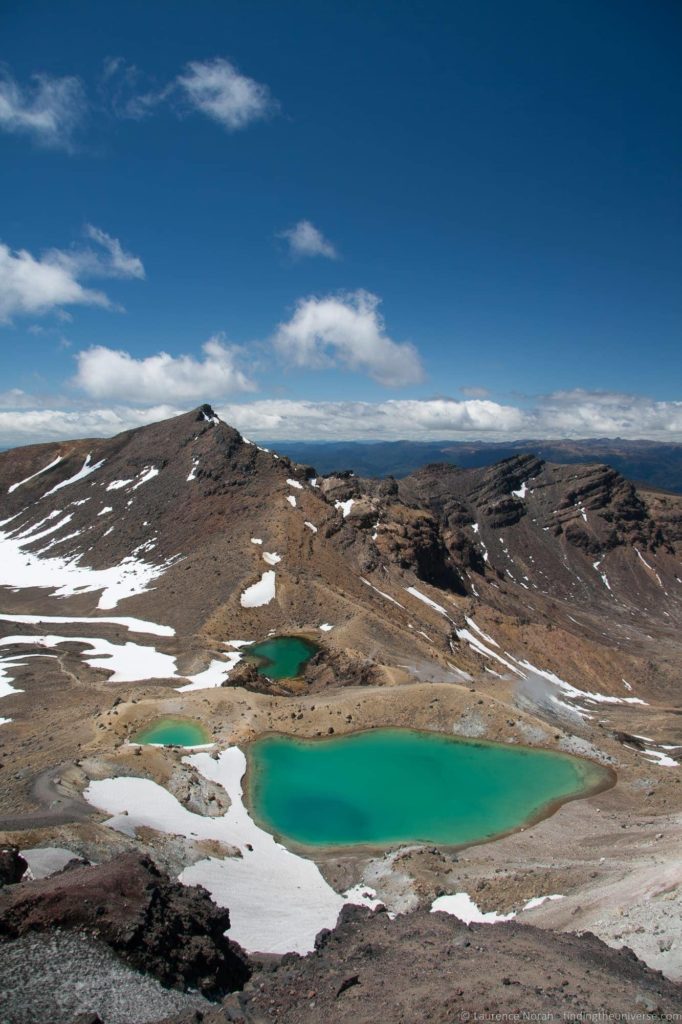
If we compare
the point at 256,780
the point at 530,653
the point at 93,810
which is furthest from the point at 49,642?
the point at 530,653

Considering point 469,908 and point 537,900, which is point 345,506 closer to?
point 469,908

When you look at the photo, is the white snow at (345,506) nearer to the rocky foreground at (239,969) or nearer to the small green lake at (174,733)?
the small green lake at (174,733)

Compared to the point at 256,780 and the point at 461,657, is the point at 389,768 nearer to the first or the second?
the point at 256,780

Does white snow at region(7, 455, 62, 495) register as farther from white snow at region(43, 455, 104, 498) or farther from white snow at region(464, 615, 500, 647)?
white snow at region(464, 615, 500, 647)

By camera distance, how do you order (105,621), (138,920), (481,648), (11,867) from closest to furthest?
(138,920), (11,867), (105,621), (481,648)

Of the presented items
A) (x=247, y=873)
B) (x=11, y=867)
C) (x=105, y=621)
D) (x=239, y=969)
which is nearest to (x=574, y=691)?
(x=105, y=621)

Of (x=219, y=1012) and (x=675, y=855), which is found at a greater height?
(x=219, y=1012)
